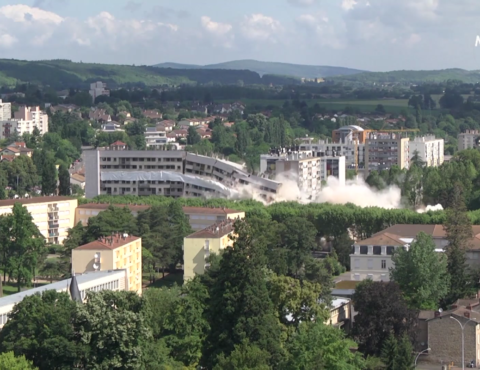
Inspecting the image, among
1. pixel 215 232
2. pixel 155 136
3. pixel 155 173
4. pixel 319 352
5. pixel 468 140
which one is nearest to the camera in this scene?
pixel 319 352

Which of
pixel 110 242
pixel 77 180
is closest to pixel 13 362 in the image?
pixel 110 242

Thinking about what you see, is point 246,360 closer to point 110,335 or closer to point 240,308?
point 110,335

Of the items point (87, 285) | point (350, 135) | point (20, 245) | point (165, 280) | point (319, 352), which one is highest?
point (350, 135)

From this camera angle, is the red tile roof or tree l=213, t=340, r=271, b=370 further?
the red tile roof

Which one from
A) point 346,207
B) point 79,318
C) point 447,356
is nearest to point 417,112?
point 346,207

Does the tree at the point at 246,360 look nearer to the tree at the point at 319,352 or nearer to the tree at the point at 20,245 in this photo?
the tree at the point at 319,352

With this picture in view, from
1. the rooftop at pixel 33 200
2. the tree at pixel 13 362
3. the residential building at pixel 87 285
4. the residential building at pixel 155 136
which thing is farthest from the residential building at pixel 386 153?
the tree at pixel 13 362

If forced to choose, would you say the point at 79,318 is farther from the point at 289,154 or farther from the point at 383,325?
the point at 289,154

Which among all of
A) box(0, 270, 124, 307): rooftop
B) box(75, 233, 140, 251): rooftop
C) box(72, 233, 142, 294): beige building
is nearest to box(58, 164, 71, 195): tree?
box(75, 233, 140, 251): rooftop

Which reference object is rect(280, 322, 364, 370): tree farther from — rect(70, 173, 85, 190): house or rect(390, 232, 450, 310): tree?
rect(70, 173, 85, 190): house
